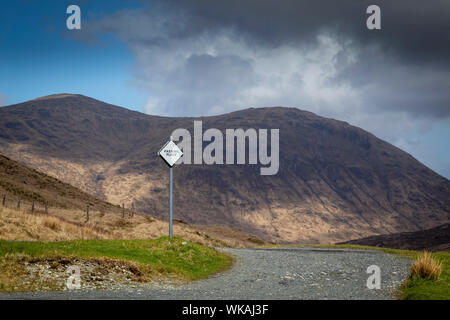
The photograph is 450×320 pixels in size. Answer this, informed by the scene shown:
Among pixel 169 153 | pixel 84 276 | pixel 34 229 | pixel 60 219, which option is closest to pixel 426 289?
pixel 84 276

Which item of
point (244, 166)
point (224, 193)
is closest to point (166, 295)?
point (224, 193)

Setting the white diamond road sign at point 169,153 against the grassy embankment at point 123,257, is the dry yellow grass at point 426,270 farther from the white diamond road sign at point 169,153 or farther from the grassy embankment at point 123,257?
the white diamond road sign at point 169,153

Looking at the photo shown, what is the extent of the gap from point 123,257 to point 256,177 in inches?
5484

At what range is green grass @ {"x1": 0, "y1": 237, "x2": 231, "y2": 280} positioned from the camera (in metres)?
16.5

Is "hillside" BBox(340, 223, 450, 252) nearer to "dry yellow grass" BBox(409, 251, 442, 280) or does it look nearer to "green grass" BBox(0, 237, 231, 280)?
"green grass" BBox(0, 237, 231, 280)

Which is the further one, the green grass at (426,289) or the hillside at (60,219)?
the hillside at (60,219)

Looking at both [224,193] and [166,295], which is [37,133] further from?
[166,295]

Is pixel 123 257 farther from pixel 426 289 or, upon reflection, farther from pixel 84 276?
pixel 426 289

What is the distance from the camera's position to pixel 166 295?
12.9m

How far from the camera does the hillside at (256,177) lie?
135750 millimetres

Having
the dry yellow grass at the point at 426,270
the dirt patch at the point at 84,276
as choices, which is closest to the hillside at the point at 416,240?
the dry yellow grass at the point at 426,270

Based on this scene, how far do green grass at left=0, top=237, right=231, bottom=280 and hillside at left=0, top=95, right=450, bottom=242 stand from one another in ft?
343

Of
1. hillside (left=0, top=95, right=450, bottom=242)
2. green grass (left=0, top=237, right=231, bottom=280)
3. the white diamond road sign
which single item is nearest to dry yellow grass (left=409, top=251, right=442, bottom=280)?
green grass (left=0, top=237, right=231, bottom=280)
